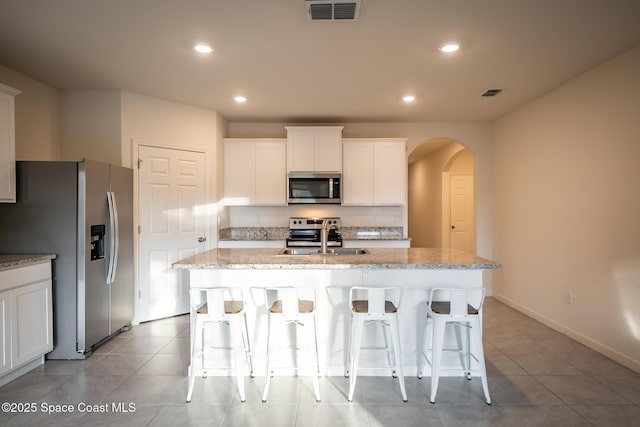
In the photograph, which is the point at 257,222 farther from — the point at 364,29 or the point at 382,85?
the point at 364,29

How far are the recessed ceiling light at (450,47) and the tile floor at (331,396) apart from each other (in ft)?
8.35

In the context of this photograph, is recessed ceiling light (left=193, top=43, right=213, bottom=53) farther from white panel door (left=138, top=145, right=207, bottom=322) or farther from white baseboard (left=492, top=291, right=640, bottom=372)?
white baseboard (left=492, top=291, right=640, bottom=372)

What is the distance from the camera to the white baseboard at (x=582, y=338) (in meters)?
2.84

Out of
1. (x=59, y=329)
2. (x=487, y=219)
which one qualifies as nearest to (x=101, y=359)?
(x=59, y=329)

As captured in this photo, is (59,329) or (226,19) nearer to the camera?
(226,19)

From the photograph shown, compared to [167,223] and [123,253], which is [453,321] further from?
[167,223]

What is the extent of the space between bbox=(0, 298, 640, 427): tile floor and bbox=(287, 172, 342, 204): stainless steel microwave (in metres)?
2.40

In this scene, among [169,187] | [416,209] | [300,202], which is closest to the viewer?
[169,187]

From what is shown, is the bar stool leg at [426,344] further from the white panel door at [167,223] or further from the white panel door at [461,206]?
the white panel door at [461,206]

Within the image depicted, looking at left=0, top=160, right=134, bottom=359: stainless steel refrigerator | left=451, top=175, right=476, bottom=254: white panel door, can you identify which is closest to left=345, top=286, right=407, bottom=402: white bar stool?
left=0, top=160, right=134, bottom=359: stainless steel refrigerator

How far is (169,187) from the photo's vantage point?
13.8ft

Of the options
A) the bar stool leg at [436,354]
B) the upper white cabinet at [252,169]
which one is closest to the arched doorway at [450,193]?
the upper white cabinet at [252,169]

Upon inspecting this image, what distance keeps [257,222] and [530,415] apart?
3911mm

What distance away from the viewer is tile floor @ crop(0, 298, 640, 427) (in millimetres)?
2141
